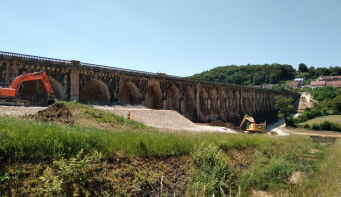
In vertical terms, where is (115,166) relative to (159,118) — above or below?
above

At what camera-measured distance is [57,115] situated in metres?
14.4

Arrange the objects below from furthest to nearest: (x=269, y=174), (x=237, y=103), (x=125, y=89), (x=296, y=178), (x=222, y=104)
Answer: (x=237, y=103), (x=222, y=104), (x=125, y=89), (x=296, y=178), (x=269, y=174)

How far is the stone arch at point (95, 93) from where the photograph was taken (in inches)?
1163

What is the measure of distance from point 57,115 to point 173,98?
28.0 metres

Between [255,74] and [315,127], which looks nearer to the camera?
[315,127]

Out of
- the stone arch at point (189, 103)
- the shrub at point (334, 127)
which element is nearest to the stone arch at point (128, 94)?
the stone arch at point (189, 103)

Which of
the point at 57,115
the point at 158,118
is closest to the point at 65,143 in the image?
the point at 57,115

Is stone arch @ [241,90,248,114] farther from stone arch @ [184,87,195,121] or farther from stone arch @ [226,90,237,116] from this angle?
stone arch @ [184,87,195,121]

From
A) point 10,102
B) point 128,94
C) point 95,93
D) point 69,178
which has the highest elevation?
point 95,93

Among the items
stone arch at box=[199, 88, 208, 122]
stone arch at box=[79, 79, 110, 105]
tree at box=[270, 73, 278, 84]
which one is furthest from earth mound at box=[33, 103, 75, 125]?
tree at box=[270, 73, 278, 84]

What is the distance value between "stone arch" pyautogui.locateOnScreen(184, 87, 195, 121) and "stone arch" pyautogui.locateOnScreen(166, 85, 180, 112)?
11.9ft

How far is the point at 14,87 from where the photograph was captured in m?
19.5

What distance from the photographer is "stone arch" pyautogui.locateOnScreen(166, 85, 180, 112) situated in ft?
134

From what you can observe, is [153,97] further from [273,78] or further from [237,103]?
[273,78]
